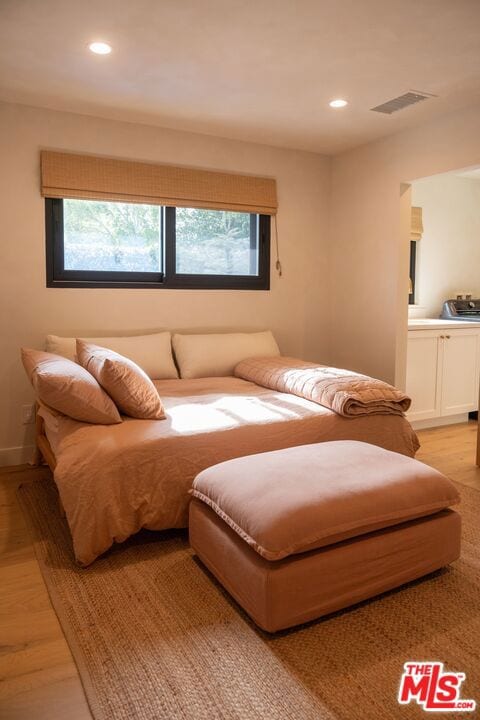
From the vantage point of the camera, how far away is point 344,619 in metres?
1.91

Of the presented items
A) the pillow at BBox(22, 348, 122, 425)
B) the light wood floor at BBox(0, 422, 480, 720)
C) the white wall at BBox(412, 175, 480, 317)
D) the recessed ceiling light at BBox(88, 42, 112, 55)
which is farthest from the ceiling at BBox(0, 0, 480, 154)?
the light wood floor at BBox(0, 422, 480, 720)

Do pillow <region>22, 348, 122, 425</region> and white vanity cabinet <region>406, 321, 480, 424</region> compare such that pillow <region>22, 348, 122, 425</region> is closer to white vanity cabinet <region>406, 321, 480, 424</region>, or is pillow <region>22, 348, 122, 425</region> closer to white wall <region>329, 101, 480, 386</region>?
white wall <region>329, 101, 480, 386</region>

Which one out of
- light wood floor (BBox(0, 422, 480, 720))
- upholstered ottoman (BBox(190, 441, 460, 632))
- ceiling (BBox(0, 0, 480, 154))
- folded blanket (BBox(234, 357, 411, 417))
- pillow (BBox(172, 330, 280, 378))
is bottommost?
light wood floor (BBox(0, 422, 480, 720))

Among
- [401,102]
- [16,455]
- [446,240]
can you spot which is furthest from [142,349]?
[446,240]

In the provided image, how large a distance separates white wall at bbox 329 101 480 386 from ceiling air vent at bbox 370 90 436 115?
0.23 meters

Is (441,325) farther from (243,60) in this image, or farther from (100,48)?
(100,48)

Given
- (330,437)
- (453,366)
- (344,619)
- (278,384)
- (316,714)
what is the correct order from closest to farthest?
1. (316,714)
2. (344,619)
3. (330,437)
4. (278,384)
5. (453,366)

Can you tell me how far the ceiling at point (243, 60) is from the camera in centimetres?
229

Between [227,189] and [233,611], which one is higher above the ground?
[227,189]

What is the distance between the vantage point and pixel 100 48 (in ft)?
8.67

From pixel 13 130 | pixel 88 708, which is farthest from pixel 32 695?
pixel 13 130

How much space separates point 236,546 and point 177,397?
4.60 ft

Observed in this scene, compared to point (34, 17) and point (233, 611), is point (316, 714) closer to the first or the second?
point (233, 611)

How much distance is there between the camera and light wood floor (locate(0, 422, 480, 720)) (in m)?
1.54
